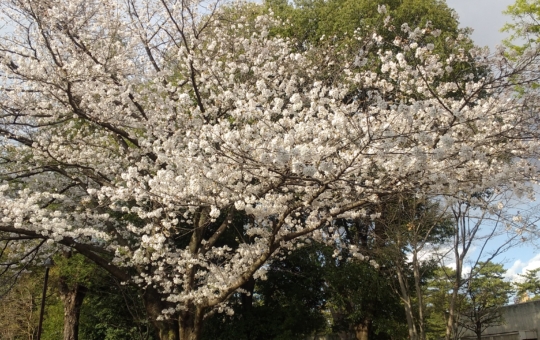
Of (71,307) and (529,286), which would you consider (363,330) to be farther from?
(529,286)

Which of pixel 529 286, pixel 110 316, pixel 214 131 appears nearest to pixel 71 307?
pixel 110 316

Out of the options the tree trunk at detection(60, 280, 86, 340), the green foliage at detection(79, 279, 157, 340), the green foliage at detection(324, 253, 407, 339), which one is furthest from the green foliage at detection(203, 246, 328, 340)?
the tree trunk at detection(60, 280, 86, 340)

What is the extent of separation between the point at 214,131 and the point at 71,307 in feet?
27.8

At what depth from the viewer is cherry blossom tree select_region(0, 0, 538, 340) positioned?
16.3 ft

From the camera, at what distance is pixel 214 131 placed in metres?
4.74

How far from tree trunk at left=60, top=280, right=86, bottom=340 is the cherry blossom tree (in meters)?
2.15

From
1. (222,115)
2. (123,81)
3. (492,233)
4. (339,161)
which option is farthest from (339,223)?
(339,161)

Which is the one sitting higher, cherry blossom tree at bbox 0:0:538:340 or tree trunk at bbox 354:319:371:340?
cherry blossom tree at bbox 0:0:538:340

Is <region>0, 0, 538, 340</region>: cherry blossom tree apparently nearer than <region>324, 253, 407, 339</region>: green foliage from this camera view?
Yes

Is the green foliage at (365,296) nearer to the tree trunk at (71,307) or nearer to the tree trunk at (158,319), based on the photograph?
the tree trunk at (158,319)

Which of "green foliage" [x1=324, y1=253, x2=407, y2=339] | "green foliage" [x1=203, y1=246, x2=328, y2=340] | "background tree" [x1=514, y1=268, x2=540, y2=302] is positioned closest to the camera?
"green foliage" [x1=324, y1=253, x2=407, y2=339]

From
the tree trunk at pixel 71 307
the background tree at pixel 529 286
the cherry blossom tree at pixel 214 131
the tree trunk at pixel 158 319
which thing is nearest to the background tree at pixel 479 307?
the cherry blossom tree at pixel 214 131

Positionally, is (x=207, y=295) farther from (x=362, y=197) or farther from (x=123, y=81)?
(x=123, y=81)

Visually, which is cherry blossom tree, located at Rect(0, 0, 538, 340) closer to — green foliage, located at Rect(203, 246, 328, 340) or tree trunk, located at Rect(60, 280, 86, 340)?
tree trunk, located at Rect(60, 280, 86, 340)
